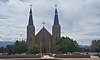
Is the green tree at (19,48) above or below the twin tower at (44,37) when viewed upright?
below

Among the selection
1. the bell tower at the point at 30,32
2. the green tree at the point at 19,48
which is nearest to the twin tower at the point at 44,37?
the bell tower at the point at 30,32

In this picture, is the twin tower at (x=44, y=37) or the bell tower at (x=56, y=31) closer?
the twin tower at (x=44, y=37)

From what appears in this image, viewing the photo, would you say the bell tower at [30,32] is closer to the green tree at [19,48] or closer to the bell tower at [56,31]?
the bell tower at [56,31]

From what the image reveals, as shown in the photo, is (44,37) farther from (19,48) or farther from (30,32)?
(19,48)

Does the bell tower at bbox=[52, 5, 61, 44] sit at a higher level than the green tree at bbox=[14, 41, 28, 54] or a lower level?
higher

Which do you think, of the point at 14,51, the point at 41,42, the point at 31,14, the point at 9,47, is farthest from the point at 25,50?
the point at 31,14

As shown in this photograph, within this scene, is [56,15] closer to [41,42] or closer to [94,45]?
[41,42]

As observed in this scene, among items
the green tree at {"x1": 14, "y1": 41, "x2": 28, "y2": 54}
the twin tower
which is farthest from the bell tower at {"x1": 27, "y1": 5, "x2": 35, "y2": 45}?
the green tree at {"x1": 14, "y1": 41, "x2": 28, "y2": 54}

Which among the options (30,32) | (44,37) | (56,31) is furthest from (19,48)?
(56,31)

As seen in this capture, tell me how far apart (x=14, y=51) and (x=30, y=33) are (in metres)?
32.1

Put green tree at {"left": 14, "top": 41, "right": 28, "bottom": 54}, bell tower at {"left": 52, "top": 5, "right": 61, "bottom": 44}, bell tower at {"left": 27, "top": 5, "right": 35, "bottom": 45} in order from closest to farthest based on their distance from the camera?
green tree at {"left": 14, "top": 41, "right": 28, "bottom": 54}
bell tower at {"left": 27, "top": 5, "right": 35, "bottom": 45}
bell tower at {"left": 52, "top": 5, "right": 61, "bottom": 44}

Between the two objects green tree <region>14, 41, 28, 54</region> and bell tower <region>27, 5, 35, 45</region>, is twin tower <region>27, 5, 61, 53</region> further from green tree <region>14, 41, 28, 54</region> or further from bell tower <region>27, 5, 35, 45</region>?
green tree <region>14, 41, 28, 54</region>

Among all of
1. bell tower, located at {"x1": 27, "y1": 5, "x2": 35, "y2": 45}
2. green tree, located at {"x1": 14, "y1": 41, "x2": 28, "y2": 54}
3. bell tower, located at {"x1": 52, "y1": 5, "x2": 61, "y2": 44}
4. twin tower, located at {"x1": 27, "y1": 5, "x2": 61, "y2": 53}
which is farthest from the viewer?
bell tower, located at {"x1": 52, "y1": 5, "x2": 61, "y2": 44}

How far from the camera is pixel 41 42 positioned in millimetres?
132875
